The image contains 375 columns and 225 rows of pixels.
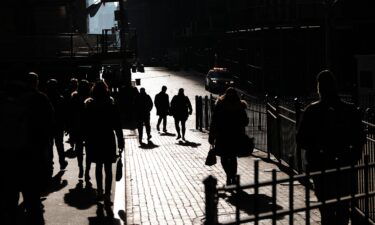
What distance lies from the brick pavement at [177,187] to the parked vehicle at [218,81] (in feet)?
92.7

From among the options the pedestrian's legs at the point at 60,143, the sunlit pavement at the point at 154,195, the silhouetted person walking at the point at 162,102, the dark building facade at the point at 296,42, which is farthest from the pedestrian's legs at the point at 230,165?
the dark building facade at the point at 296,42

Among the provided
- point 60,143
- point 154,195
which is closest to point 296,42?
point 60,143

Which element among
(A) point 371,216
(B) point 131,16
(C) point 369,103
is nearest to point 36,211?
(A) point 371,216

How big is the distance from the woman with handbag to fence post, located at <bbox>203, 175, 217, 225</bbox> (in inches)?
252

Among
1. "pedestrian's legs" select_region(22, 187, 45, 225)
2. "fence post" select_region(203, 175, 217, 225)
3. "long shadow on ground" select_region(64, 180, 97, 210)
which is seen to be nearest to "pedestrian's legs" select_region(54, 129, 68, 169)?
"long shadow on ground" select_region(64, 180, 97, 210)

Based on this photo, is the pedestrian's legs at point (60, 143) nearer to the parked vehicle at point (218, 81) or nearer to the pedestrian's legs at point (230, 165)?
the pedestrian's legs at point (230, 165)

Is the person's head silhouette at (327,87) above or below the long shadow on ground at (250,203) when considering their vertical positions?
above

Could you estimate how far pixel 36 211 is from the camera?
747 centimetres

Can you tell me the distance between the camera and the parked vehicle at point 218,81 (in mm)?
47188

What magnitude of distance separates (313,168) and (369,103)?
1715 centimetres

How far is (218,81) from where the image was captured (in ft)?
156

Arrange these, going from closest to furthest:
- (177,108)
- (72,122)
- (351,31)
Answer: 1. (72,122)
2. (177,108)
3. (351,31)

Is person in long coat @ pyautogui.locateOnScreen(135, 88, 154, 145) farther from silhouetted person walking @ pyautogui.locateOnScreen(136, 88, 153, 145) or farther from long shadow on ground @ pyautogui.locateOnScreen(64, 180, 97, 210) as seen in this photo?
long shadow on ground @ pyautogui.locateOnScreen(64, 180, 97, 210)

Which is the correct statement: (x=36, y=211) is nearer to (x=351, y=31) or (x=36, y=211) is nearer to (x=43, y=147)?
(x=43, y=147)
